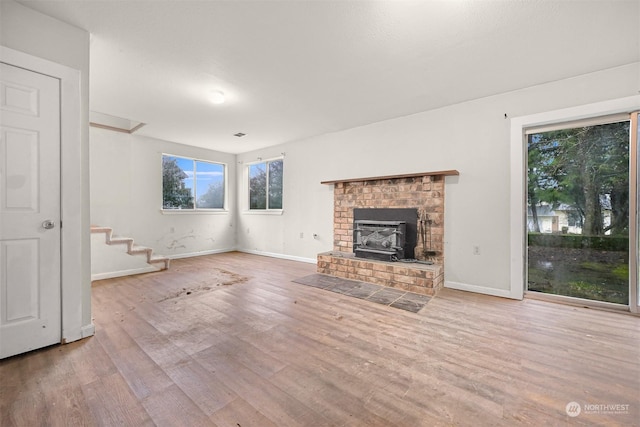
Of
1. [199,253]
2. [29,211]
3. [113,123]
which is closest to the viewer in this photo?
[29,211]

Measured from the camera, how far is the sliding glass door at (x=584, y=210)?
2674mm

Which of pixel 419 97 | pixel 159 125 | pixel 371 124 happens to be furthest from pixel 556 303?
pixel 159 125

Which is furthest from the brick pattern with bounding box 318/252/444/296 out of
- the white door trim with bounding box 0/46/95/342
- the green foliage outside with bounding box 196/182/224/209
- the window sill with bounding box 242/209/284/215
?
the green foliage outside with bounding box 196/182/224/209

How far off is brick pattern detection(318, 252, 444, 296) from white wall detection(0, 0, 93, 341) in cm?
295

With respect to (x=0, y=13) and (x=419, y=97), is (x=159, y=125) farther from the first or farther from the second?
(x=419, y=97)

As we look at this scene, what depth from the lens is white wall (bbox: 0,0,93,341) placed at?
1.99 m

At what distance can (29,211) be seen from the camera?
190cm

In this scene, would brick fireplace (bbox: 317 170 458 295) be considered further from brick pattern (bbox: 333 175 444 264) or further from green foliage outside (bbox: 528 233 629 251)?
green foliage outside (bbox: 528 233 629 251)

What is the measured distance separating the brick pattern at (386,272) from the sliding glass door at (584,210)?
1.19m

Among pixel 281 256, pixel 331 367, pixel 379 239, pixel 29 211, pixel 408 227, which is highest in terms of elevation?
pixel 29 211

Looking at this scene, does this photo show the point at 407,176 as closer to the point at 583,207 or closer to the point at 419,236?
the point at 419,236

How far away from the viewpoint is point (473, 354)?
1.91 meters

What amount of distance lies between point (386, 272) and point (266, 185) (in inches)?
148

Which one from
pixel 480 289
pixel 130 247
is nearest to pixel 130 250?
pixel 130 247
